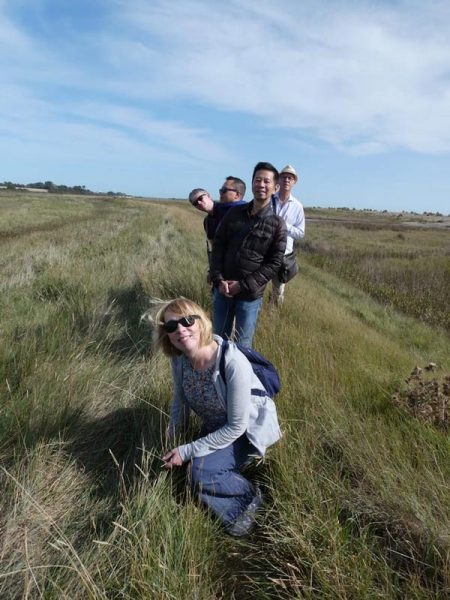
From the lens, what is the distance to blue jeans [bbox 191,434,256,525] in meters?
2.21

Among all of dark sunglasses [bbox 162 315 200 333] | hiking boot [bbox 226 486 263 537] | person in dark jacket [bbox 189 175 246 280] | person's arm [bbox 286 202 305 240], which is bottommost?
hiking boot [bbox 226 486 263 537]

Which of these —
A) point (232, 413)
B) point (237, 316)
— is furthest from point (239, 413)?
point (237, 316)

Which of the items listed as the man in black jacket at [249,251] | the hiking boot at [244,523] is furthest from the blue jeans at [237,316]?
the hiking boot at [244,523]

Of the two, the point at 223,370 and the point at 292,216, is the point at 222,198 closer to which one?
the point at 292,216

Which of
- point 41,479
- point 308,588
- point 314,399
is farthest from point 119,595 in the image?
point 314,399

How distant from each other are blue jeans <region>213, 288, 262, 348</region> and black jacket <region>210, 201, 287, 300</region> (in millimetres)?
96

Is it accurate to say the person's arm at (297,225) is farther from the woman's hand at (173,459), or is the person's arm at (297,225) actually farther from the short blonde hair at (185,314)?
the woman's hand at (173,459)

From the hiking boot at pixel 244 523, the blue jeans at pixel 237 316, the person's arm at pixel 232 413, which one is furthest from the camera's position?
the blue jeans at pixel 237 316

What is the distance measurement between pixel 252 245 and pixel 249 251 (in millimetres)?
56

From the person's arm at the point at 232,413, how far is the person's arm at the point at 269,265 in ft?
4.57

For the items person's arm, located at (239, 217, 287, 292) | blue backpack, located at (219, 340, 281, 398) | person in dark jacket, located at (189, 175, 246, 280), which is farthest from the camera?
person in dark jacket, located at (189, 175, 246, 280)

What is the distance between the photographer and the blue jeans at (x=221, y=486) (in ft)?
7.25

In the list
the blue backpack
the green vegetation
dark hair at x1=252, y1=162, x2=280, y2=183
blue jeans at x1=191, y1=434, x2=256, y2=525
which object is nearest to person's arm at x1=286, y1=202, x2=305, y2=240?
dark hair at x1=252, y1=162, x2=280, y2=183

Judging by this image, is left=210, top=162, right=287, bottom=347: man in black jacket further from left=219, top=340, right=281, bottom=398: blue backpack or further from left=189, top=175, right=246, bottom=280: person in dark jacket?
left=219, top=340, right=281, bottom=398: blue backpack
